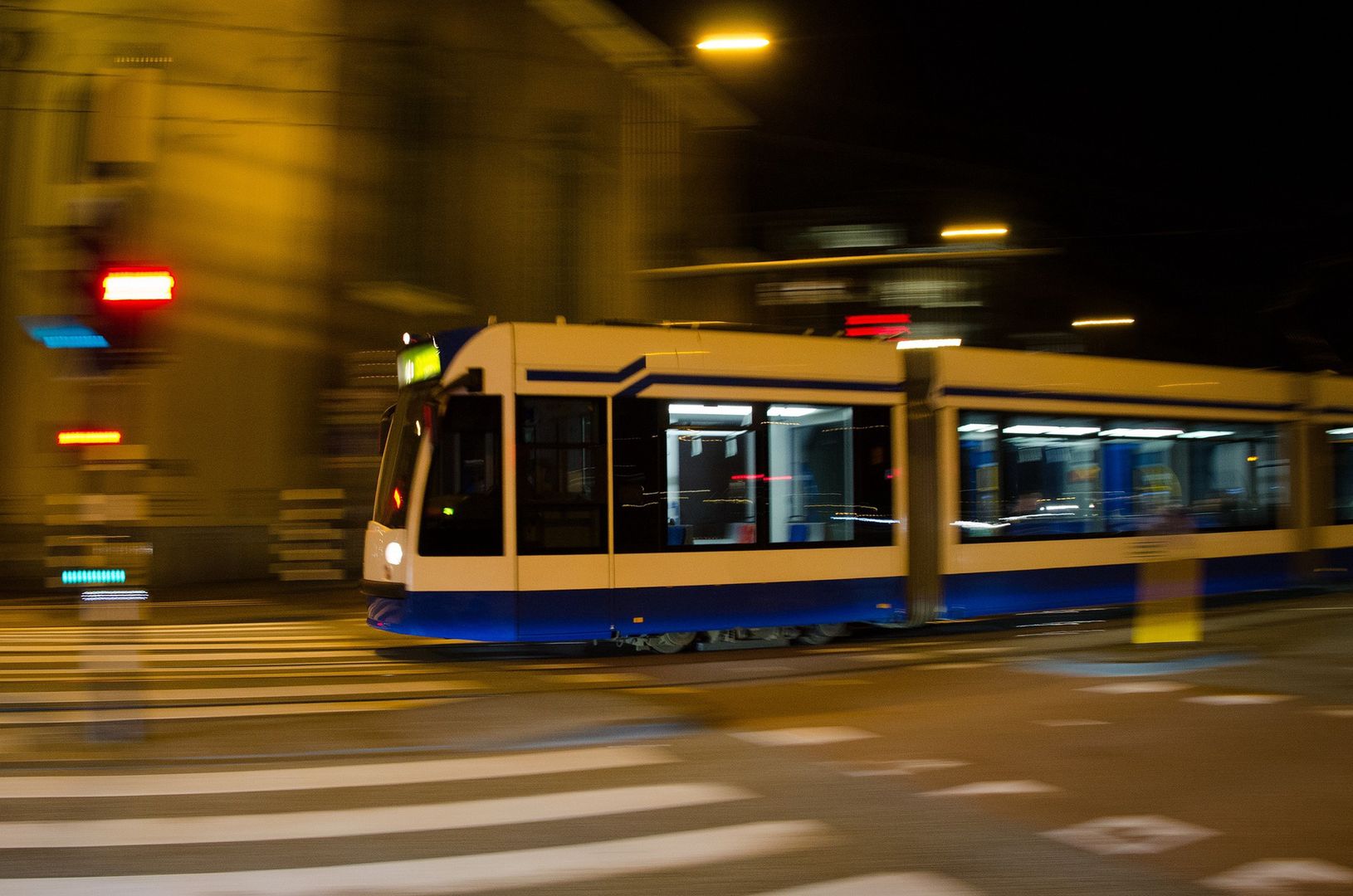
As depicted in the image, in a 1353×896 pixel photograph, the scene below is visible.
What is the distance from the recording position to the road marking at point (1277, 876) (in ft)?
15.5

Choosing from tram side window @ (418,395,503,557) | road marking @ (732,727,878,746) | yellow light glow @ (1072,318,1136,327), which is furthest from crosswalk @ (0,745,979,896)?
yellow light glow @ (1072,318,1136,327)

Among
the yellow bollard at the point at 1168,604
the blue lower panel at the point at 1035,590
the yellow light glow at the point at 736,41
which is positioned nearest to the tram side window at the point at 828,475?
the blue lower panel at the point at 1035,590

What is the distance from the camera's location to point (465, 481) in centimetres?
1028

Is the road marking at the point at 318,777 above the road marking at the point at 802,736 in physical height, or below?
above

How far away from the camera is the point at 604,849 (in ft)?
16.9

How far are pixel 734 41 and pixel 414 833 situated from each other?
30.7 ft

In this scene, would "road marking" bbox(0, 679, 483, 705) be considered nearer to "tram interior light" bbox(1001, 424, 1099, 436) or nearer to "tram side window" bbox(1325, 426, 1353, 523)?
"tram interior light" bbox(1001, 424, 1099, 436)

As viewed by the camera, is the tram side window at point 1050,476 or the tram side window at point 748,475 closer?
the tram side window at point 748,475

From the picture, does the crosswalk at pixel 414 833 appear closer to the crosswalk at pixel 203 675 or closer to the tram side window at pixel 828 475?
the crosswalk at pixel 203 675

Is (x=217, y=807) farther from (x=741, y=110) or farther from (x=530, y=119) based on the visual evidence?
(x=741, y=110)

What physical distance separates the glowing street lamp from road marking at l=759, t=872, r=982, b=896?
954cm

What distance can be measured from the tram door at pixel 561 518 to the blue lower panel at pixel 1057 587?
4195 millimetres

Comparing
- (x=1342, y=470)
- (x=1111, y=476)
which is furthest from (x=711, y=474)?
(x=1342, y=470)

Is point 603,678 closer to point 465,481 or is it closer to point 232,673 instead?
point 465,481
